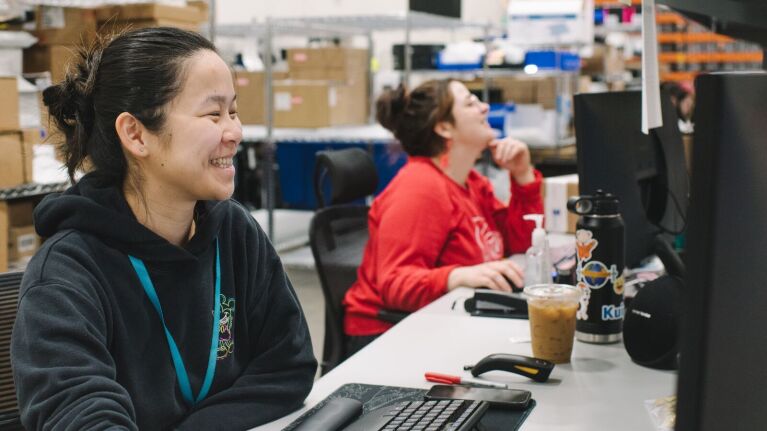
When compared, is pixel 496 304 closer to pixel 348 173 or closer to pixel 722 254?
pixel 348 173

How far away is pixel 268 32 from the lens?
5.31 metres

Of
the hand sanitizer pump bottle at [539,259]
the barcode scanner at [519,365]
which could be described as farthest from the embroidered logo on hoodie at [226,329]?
the hand sanitizer pump bottle at [539,259]

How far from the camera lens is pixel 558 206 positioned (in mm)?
2873

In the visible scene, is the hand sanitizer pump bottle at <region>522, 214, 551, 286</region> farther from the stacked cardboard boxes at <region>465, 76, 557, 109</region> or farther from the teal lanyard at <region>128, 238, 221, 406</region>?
the stacked cardboard boxes at <region>465, 76, 557, 109</region>

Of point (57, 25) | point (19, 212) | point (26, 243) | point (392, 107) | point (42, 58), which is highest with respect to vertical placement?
point (57, 25)

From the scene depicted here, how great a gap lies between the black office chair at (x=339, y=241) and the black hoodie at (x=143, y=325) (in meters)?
0.83

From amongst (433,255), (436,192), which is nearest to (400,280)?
(433,255)

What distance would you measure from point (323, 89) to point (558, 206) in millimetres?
2943

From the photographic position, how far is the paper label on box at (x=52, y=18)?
3.72 metres

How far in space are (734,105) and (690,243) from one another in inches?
3.8

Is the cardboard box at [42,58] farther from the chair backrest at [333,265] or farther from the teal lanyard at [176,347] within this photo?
the teal lanyard at [176,347]

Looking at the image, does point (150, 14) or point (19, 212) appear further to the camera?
point (150, 14)

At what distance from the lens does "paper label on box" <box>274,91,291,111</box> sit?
5.64 m

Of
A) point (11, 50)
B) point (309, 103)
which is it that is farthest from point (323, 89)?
point (11, 50)
